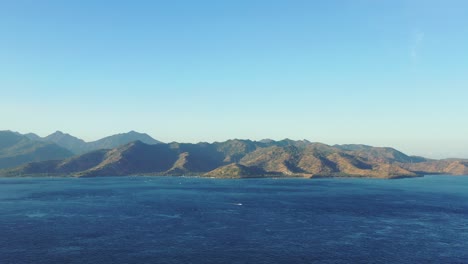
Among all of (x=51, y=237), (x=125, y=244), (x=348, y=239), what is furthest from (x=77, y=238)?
(x=348, y=239)

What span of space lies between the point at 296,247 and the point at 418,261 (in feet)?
174

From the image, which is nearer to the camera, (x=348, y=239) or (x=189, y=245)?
(x=189, y=245)

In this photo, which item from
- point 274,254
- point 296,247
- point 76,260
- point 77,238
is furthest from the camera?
point 77,238

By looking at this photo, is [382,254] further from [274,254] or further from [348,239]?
[274,254]

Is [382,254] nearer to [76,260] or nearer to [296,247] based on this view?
[296,247]

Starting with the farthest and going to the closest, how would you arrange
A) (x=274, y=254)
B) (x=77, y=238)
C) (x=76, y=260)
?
(x=77, y=238) < (x=274, y=254) < (x=76, y=260)

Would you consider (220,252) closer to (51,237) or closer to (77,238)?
(77,238)

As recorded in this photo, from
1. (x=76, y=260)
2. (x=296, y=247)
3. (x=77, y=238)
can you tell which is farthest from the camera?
(x=77, y=238)

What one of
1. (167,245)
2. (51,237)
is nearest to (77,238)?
(51,237)

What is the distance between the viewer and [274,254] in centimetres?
16350

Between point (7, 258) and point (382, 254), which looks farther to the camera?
point (382, 254)

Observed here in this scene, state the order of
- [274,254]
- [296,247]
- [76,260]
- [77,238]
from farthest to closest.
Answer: [77,238] < [296,247] < [274,254] < [76,260]

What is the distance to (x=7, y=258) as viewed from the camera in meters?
155

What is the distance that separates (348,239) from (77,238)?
14079 centimetres
